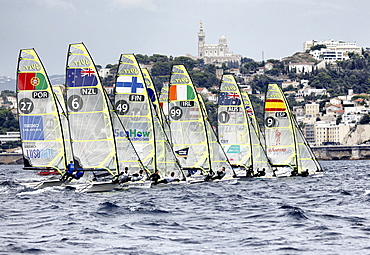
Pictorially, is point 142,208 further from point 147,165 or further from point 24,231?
point 147,165

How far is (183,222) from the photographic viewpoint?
2659cm

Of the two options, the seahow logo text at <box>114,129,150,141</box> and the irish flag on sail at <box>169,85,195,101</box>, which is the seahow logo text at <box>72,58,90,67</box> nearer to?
the seahow logo text at <box>114,129,150,141</box>

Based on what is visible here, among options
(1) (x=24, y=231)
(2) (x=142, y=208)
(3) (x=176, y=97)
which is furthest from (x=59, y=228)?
(3) (x=176, y=97)

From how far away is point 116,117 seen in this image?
1587 inches

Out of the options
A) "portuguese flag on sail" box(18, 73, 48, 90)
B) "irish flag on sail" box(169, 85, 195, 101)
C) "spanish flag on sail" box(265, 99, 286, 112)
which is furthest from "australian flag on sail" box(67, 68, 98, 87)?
"spanish flag on sail" box(265, 99, 286, 112)

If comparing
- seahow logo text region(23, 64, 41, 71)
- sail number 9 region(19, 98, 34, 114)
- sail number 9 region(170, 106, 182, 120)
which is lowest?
sail number 9 region(170, 106, 182, 120)

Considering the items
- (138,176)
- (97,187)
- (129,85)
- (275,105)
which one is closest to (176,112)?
(129,85)

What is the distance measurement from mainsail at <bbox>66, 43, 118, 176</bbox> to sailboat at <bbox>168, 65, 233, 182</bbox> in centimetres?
859

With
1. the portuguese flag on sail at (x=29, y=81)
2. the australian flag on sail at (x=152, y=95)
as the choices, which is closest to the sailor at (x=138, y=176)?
the portuguese flag on sail at (x=29, y=81)

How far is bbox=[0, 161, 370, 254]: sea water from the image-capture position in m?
21.8

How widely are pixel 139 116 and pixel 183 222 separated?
15.8m

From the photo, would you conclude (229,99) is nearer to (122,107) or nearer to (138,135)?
(138,135)

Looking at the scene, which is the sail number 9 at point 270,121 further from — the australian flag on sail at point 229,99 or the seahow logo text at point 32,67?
the seahow logo text at point 32,67

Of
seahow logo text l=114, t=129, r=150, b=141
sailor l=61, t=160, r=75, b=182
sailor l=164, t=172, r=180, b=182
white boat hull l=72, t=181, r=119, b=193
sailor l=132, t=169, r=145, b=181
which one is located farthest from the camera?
seahow logo text l=114, t=129, r=150, b=141
